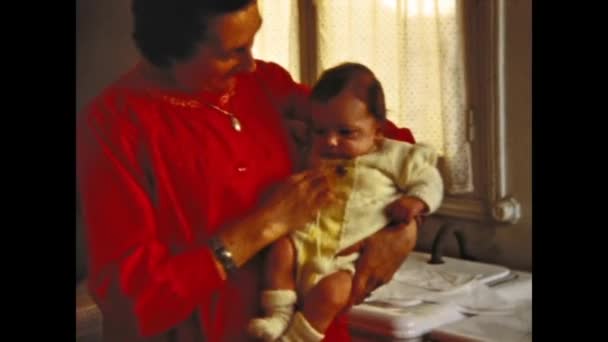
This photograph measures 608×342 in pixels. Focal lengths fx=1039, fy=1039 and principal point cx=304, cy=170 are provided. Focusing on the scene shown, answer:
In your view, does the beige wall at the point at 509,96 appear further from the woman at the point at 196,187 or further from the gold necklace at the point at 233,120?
the gold necklace at the point at 233,120

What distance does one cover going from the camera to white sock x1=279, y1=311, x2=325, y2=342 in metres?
1.64

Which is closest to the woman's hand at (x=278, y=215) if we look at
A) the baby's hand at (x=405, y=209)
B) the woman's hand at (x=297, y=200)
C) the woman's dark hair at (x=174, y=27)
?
the woman's hand at (x=297, y=200)

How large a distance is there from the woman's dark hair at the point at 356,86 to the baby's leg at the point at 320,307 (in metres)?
0.27

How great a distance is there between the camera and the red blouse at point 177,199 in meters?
1.66

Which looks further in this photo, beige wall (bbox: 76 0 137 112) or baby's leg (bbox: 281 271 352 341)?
beige wall (bbox: 76 0 137 112)

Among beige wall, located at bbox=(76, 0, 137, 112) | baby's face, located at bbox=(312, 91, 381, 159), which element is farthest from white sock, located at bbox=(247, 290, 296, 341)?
beige wall, located at bbox=(76, 0, 137, 112)

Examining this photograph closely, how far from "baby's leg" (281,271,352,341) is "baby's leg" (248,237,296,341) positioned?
19mm

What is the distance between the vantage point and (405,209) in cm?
166

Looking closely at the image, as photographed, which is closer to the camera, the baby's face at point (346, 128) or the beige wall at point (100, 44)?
the baby's face at point (346, 128)

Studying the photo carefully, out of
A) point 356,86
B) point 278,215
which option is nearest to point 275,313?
point 278,215

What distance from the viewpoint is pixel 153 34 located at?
5.64 ft

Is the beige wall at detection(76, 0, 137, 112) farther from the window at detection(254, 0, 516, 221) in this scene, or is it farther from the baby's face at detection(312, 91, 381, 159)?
the baby's face at detection(312, 91, 381, 159)

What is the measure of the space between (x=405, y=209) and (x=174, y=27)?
18.9 inches
